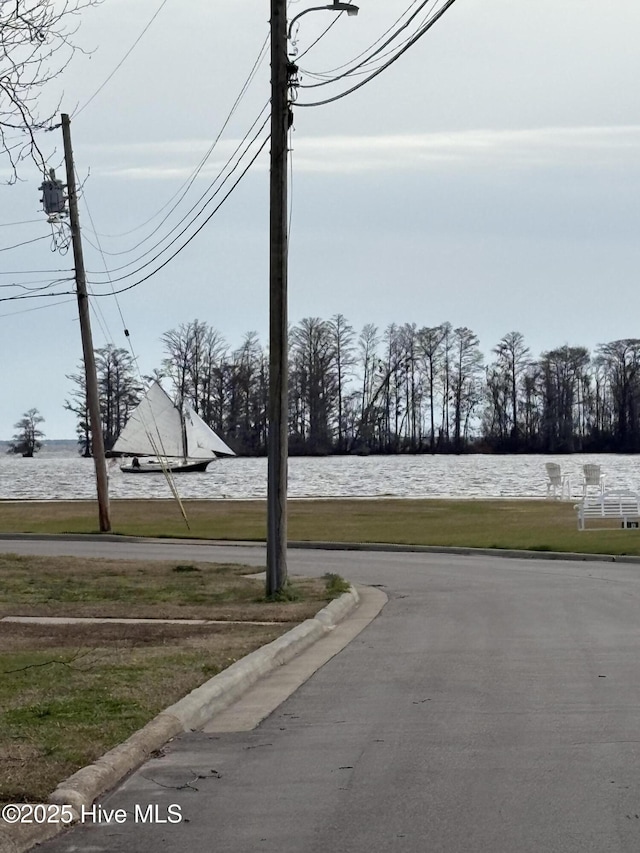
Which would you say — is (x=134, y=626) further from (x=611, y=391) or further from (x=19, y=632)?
(x=611, y=391)

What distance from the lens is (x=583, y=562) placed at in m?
21.7

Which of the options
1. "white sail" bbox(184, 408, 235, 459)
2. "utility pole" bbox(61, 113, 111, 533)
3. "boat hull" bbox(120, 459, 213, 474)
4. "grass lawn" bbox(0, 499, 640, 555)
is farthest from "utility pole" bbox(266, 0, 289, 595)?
"boat hull" bbox(120, 459, 213, 474)

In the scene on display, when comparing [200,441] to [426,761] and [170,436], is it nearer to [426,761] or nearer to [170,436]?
[170,436]

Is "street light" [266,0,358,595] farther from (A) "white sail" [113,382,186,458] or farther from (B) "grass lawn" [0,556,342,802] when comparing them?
(A) "white sail" [113,382,186,458]

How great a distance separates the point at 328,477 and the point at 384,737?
75.8m

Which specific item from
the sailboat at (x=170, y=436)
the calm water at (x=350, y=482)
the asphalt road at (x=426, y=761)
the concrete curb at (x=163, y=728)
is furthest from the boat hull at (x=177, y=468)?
the asphalt road at (x=426, y=761)

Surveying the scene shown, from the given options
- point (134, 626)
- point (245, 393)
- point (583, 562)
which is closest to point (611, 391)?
point (245, 393)

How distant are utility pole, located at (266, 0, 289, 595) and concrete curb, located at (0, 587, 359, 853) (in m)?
3.18

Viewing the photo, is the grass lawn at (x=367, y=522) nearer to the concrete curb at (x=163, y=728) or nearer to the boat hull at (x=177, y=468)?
the concrete curb at (x=163, y=728)

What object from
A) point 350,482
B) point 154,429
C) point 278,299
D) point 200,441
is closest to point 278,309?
point 278,299

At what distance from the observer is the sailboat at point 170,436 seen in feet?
270

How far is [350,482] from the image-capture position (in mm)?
75250

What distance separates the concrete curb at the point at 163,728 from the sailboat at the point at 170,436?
70.7 m

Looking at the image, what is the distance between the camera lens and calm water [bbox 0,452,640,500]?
201ft
